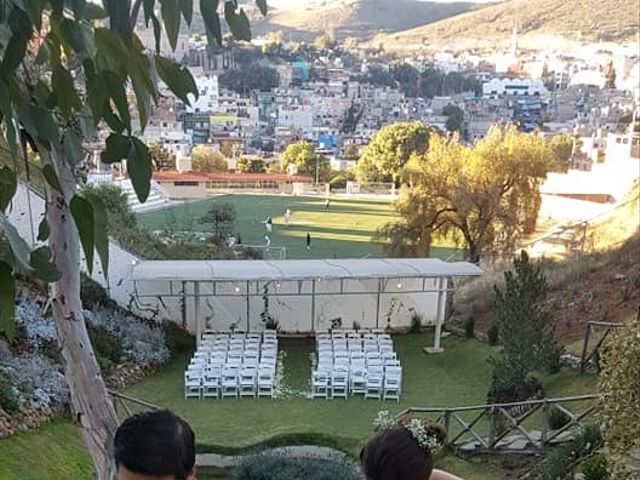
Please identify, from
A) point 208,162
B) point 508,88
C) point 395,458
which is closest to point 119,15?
point 395,458

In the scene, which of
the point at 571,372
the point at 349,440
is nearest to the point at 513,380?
the point at 571,372

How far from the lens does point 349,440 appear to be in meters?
8.98

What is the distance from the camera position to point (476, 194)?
1730cm

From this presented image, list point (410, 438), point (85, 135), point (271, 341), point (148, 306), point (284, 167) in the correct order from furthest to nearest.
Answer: point (284, 167) < point (148, 306) < point (271, 341) < point (410, 438) < point (85, 135)

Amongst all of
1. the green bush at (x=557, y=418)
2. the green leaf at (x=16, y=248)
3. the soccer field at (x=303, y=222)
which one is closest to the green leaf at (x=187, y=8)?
the green leaf at (x=16, y=248)

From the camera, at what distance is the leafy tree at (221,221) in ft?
67.9

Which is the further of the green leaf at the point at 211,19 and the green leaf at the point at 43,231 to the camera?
the green leaf at the point at 43,231

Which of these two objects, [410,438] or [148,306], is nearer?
[410,438]

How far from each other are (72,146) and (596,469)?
19.0ft

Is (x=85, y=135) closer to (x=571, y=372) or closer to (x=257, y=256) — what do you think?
(x=571, y=372)

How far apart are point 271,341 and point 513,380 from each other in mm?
4868

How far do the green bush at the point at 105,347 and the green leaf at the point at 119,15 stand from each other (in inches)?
423

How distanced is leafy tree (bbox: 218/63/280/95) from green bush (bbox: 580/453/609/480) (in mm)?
106509

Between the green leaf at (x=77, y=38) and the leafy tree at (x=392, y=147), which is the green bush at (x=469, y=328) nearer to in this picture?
the green leaf at (x=77, y=38)
